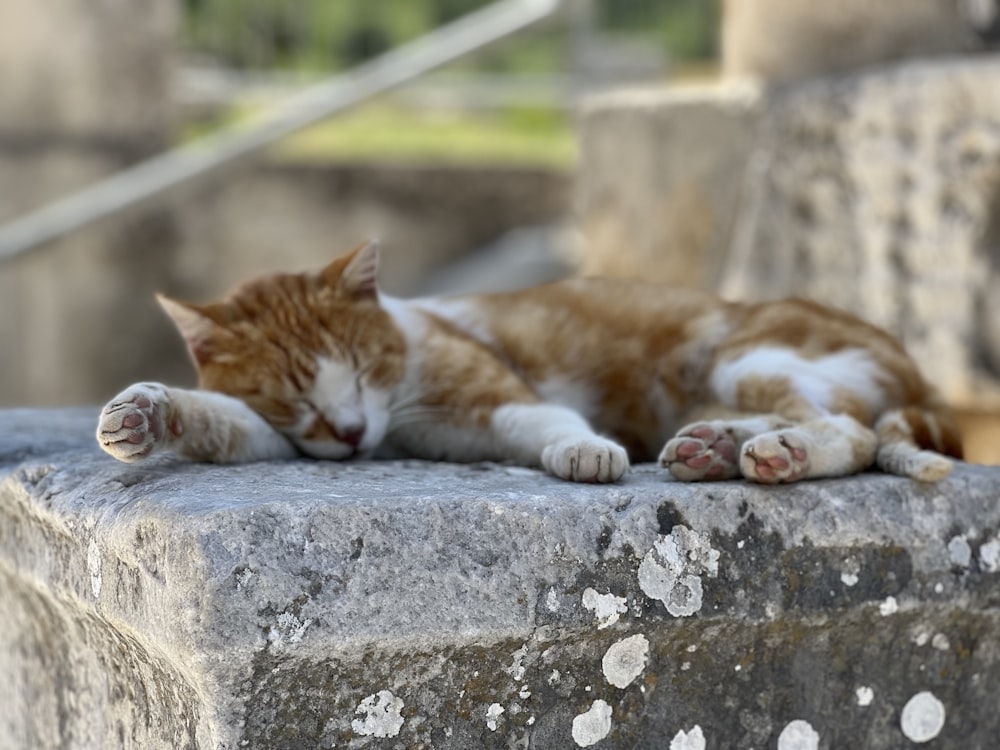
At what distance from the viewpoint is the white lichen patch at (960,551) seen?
1.90 m

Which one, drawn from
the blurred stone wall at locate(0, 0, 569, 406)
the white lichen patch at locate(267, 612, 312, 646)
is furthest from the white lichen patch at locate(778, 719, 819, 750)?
the blurred stone wall at locate(0, 0, 569, 406)

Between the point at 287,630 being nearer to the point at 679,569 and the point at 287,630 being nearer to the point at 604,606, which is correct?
the point at 604,606

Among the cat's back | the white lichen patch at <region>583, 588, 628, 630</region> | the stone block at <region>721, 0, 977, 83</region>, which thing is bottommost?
the white lichen patch at <region>583, 588, 628, 630</region>

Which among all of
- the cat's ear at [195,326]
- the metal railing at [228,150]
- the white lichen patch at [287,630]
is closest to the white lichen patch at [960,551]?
the white lichen patch at [287,630]

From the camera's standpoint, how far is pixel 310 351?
2.36 meters

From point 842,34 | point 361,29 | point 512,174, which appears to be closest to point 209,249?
point 512,174

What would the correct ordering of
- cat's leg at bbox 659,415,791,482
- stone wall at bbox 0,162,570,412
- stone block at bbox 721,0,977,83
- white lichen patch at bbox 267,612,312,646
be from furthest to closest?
stone wall at bbox 0,162,570,412 → stone block at bbox 721,0,977,83 → cat's leg at bbox 659,415,791,482 → white lichen patch at bbox 267,612,312,646

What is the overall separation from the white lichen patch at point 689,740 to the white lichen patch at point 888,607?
1.09 ft

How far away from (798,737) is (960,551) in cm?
38

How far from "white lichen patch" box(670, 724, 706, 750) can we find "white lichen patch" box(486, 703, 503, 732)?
27 centimetres

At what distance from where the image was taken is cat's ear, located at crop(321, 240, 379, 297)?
2.45 m

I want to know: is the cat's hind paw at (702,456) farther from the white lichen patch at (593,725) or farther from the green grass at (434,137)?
the green grass at (434,137)

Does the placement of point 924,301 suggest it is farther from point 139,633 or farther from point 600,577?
point 139,633

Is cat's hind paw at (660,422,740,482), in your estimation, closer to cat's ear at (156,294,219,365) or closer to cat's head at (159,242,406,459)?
cat's head at (159,242,406,459)
